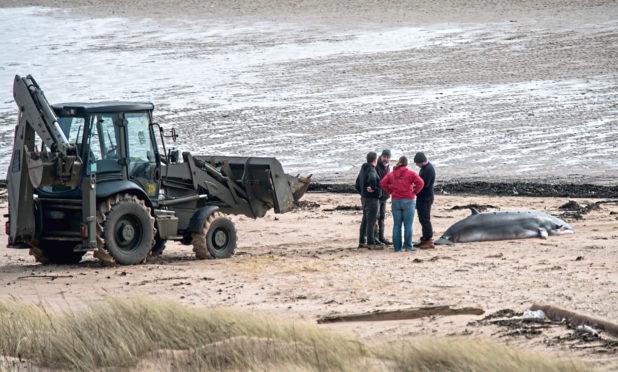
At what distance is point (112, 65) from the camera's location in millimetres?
41938

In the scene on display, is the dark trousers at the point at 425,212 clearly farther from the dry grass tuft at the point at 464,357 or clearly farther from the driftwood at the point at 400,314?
the dry grass tuft at the point at 464,357

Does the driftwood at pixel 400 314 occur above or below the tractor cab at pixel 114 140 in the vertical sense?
below

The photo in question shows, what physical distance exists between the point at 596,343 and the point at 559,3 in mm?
44790

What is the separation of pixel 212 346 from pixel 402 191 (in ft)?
24.4

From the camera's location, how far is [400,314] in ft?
33.7

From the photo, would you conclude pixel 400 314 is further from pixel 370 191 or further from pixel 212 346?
pixel 370 191

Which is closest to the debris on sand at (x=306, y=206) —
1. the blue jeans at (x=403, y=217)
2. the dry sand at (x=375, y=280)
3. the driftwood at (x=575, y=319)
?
the dry sand at (x=375, y=280)

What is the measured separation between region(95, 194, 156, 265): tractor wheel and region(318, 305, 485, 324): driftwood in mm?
4884

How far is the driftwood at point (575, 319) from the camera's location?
894cm

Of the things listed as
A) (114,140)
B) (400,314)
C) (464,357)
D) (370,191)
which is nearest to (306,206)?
(370,191)

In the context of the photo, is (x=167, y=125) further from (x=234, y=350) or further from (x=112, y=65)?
(x=234, y=350)

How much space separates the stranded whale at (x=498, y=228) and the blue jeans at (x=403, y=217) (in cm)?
87

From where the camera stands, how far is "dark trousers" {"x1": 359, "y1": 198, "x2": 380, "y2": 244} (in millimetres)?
16078

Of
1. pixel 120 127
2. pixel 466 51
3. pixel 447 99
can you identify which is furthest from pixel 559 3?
pixel 120 127
